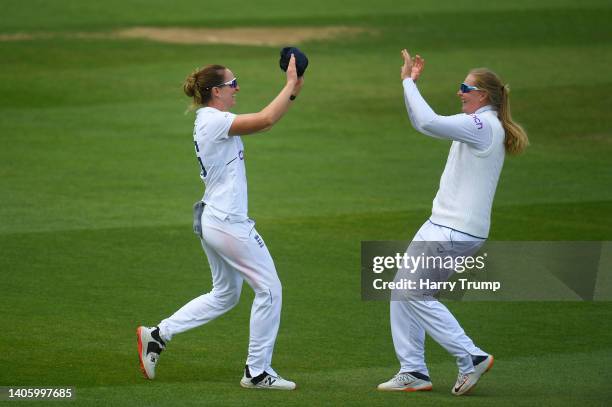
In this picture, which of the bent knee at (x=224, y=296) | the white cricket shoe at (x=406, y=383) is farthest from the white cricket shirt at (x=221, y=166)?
the white cricket shoe at (x=406, y=383)

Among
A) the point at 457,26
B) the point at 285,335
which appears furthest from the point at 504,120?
the point at 457,26

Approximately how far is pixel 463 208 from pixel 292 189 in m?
8.98

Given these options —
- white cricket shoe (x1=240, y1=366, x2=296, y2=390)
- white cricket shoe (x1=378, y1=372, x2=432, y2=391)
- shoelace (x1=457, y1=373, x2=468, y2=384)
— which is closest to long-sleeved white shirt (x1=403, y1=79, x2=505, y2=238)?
shoelace (x1=457, y1=373, x2=468, y2=384)

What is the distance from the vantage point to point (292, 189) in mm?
17625

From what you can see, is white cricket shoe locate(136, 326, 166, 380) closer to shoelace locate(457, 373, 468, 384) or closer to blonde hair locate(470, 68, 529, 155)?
shoelace locate(457, 373, 468, 384)

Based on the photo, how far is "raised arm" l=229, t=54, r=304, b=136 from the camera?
8594mm

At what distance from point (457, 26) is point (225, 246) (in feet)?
80.3

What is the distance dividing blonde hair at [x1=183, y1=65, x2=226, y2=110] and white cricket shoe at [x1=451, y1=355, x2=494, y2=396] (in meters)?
2.84

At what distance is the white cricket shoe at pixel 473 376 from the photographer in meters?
8.81

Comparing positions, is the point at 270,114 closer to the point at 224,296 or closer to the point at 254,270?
the point at 254,270

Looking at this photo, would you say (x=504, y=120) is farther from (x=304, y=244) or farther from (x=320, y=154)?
(x=320, y=154)

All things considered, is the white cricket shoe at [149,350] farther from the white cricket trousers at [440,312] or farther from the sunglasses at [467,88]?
the sunglasses at [467,88]

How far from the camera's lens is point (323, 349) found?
10.3m

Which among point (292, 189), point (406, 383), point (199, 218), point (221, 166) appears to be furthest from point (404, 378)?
point (292, 189)
